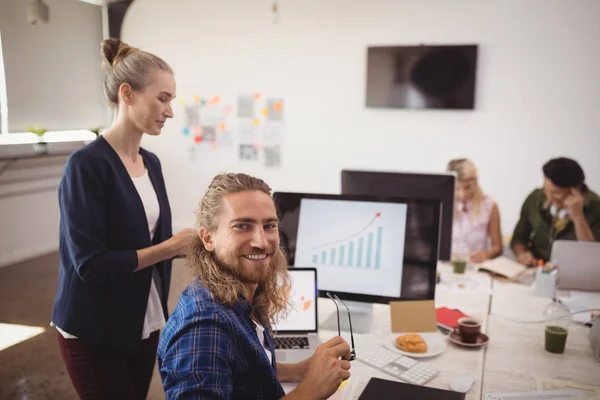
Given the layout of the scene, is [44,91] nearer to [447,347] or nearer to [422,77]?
[422,77]

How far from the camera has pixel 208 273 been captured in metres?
1.10

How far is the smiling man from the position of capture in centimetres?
96

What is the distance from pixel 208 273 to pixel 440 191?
4.60 ft

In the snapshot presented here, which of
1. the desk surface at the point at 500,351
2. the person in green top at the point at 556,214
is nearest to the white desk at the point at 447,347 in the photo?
the desk surface at the point at 500,351

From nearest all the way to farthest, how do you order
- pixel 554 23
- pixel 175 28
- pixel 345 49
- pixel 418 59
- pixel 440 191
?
pixel 440 191
pixel 554 23
pixel 418 59
pixel 345 49
pixel 175 28

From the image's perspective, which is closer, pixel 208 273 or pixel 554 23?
pixel 208 273

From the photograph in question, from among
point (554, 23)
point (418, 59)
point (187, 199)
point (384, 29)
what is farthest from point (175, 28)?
point (554, 23)

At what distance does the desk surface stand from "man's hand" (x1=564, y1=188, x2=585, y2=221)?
0.77 metres

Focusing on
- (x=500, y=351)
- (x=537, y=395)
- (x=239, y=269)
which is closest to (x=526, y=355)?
(x=500, y=351)

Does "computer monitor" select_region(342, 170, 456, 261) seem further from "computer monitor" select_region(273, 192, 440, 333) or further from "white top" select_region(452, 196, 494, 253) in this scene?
"white top" select_region(452, 196, 494, 253)

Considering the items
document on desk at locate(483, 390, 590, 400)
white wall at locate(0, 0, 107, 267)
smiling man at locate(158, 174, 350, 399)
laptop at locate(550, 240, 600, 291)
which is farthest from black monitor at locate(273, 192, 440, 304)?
white wall at locate(0, 0, 107, 267)

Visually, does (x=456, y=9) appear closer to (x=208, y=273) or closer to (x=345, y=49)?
(x=345, y=49)

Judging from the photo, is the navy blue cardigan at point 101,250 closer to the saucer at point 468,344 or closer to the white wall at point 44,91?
the saucer at point 468,344

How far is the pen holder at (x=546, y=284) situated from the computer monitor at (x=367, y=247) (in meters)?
0.64
